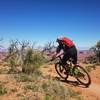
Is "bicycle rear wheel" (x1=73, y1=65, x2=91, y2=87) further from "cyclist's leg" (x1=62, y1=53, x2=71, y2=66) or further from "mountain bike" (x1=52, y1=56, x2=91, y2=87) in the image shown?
"cyclist's leg" (x1=62, y1=53, x2=71, y2=66)

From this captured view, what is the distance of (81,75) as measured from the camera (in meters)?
9.36

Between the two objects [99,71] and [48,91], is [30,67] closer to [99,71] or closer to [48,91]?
[48,91]

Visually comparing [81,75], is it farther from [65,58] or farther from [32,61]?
[32,61]

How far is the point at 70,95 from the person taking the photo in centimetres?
756

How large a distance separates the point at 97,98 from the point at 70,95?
3.01ft

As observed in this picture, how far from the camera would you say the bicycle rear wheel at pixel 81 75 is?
30.3ft

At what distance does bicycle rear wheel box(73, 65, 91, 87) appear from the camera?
9.22 meters

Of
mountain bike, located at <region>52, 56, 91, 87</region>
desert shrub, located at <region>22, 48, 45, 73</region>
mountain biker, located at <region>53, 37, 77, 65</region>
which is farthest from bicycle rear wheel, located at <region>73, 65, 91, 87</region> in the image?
desert shrub, located at <region>22, 48, 45, 73</region>

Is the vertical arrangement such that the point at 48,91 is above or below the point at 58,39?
below

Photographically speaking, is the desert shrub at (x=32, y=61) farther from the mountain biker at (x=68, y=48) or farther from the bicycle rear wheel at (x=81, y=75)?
the bicycle rear wheel at (x=81, y=75)

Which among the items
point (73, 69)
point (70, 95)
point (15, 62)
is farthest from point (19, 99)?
point (15, 62)

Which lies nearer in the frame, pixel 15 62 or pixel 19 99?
pixel 19 99

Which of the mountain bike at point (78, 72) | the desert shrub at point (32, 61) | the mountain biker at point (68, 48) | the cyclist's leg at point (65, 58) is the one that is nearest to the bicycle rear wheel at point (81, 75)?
the mountain bike at point (78, 72)

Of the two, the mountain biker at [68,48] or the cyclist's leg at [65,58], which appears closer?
the mountain biker at [68,48]
